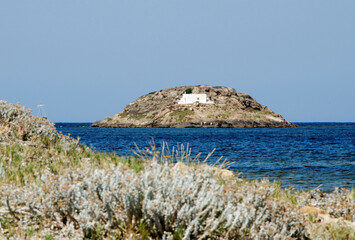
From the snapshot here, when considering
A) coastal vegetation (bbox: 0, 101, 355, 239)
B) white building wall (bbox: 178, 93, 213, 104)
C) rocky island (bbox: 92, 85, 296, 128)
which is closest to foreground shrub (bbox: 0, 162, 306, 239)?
coastal vegetation (bbox: 0, 101, 355, 239)

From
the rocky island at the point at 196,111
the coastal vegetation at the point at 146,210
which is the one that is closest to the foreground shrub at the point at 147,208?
the coastal vegetation at the point at 146,210

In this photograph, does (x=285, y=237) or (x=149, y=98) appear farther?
(x=149, y=98)

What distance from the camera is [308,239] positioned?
596cm

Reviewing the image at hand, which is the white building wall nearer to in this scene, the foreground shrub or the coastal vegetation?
the coastal vegetation

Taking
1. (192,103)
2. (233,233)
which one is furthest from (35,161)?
(192,103)

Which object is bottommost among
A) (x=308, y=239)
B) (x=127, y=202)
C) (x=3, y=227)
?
(x=308, y=239)

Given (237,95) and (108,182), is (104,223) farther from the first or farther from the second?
(237,95)

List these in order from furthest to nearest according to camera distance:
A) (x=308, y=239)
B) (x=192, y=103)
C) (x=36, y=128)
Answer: (x=192, y=103), (x=36, y=128), (x=308, y=239)

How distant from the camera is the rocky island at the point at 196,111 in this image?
457 ft

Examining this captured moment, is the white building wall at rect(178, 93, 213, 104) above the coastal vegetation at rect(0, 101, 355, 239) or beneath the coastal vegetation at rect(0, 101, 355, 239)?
above

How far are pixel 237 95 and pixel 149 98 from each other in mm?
41311

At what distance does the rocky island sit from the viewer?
13938cm

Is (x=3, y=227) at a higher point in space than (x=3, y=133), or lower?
lower

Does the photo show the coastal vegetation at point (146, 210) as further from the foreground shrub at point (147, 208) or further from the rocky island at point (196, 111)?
the rocky island at point (196, 111)
